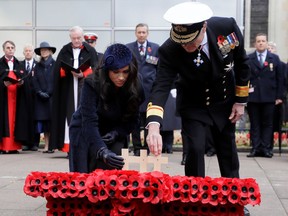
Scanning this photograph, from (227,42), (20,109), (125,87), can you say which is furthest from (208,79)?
(20,109)

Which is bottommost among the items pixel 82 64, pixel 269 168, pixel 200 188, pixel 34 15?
pixel 269 168

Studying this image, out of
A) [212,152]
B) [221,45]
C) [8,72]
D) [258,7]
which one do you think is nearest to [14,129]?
[8,72]

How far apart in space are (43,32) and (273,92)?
6.23 m

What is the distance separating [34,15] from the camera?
15.3m

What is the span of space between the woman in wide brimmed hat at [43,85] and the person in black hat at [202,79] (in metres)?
6.76

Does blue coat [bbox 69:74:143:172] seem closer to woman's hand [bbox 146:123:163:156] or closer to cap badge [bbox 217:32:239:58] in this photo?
cap badge [bbox 217:32:239:58]

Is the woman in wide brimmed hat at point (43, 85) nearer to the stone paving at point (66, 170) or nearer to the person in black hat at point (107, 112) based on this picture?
the stone paving at point (66, 170)

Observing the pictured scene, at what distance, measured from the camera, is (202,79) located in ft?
16.6

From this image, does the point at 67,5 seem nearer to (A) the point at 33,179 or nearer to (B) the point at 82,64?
(B) the point at 82,64

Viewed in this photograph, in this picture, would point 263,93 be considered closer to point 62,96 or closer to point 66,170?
point 62,96

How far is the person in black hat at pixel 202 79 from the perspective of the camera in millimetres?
4578

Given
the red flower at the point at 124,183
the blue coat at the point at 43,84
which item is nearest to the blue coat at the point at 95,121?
the red flower at the point at 124,183

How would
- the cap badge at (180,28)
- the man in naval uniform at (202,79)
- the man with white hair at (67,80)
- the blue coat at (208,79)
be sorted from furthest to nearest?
the man with white hair at (67,80) → the blue coat at (208,79) → the man in naval uniform at (202,79) → the cap badge at (180,28)

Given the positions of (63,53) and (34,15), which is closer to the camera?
(63,53)
